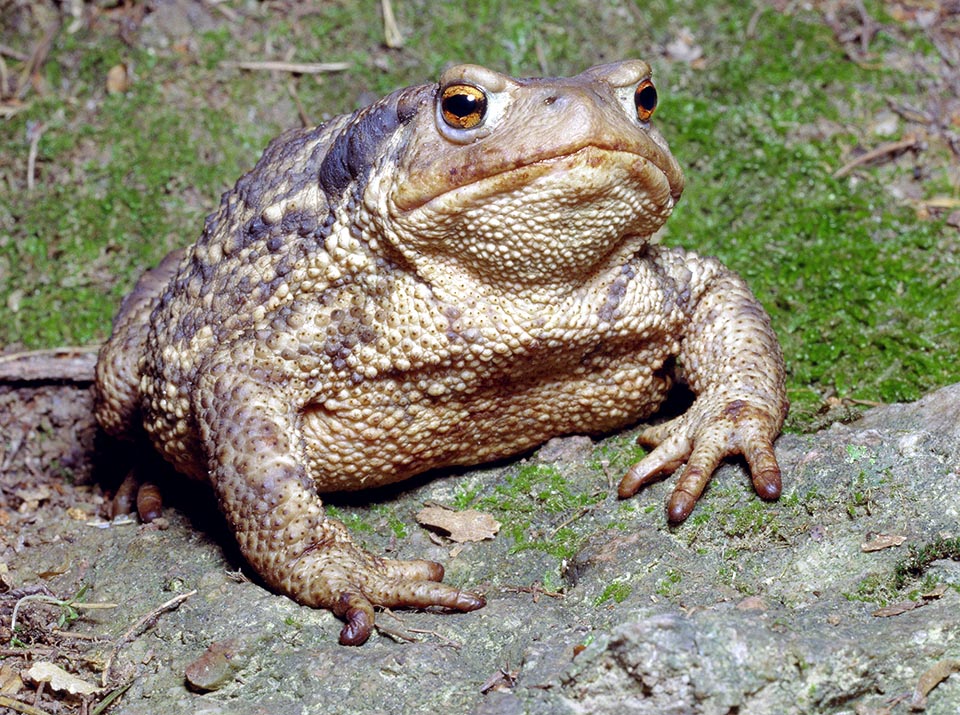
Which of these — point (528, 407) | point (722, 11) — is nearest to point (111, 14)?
point (722, 11)

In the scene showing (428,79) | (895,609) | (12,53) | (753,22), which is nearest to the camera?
(895,609)

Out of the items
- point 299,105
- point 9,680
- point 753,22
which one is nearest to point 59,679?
point 9,680

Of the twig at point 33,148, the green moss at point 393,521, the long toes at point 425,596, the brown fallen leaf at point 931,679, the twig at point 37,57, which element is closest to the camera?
the brown fallen leaf at point 931,679

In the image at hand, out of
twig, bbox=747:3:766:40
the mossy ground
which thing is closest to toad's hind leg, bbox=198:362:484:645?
the mossy ground

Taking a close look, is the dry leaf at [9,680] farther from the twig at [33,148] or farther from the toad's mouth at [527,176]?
the twig at [33,148]

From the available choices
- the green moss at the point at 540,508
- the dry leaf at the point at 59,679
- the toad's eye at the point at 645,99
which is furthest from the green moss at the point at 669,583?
the dry leaf at the point at 59,679

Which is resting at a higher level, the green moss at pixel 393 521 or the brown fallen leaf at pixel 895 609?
the brown fallen leaf at pixel 895 609

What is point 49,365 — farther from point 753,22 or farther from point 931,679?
point 931,679
